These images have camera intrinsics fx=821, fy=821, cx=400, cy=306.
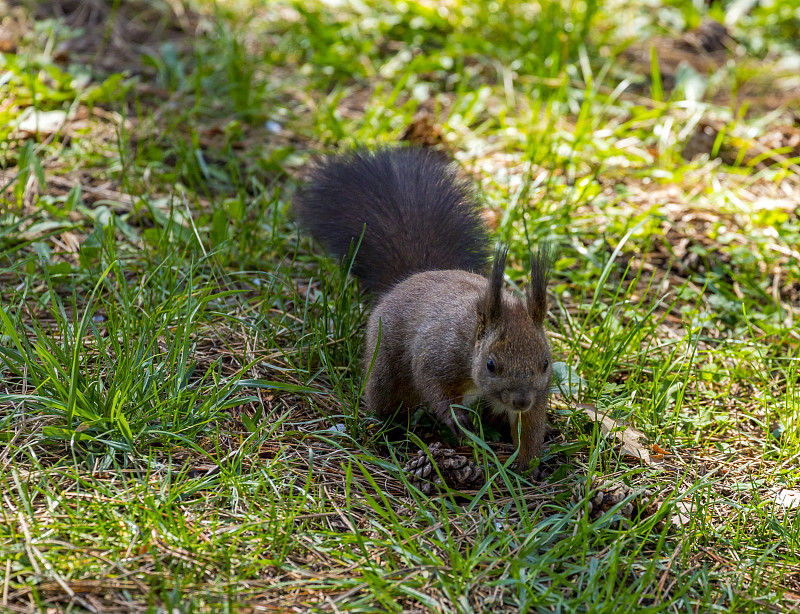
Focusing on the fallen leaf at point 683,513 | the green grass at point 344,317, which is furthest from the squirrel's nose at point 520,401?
the fallen leaf at point 683,513

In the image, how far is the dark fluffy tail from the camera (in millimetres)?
3043

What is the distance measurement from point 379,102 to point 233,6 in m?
1.83

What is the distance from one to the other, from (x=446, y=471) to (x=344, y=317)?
0.81m

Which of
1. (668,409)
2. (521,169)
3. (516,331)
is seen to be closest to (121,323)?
(516,331)

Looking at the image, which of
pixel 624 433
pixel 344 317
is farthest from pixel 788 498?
pixel 344 317

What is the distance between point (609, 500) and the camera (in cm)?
229

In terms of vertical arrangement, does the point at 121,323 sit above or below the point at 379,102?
below

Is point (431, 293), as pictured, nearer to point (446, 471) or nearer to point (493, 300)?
point (493, 300)

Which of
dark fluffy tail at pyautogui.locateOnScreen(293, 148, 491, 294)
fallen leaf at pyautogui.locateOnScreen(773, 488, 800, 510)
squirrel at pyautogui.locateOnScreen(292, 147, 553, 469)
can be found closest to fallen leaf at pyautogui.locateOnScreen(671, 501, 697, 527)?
fallen leaf at pyautogui.locateOnScreen(773, 488, 800, 510)

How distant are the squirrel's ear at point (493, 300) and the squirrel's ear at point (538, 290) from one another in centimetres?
11

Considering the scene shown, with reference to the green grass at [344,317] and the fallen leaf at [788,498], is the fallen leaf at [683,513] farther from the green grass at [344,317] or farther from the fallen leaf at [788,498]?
the fallen leaf at [788,498]

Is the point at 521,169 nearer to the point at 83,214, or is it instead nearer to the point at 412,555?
the point at 83,214

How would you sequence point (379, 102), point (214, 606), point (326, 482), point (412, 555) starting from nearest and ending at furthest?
point (214, 606), point (412, 555), point (326, 482), point (379, 102)

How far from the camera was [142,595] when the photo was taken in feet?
5.98
